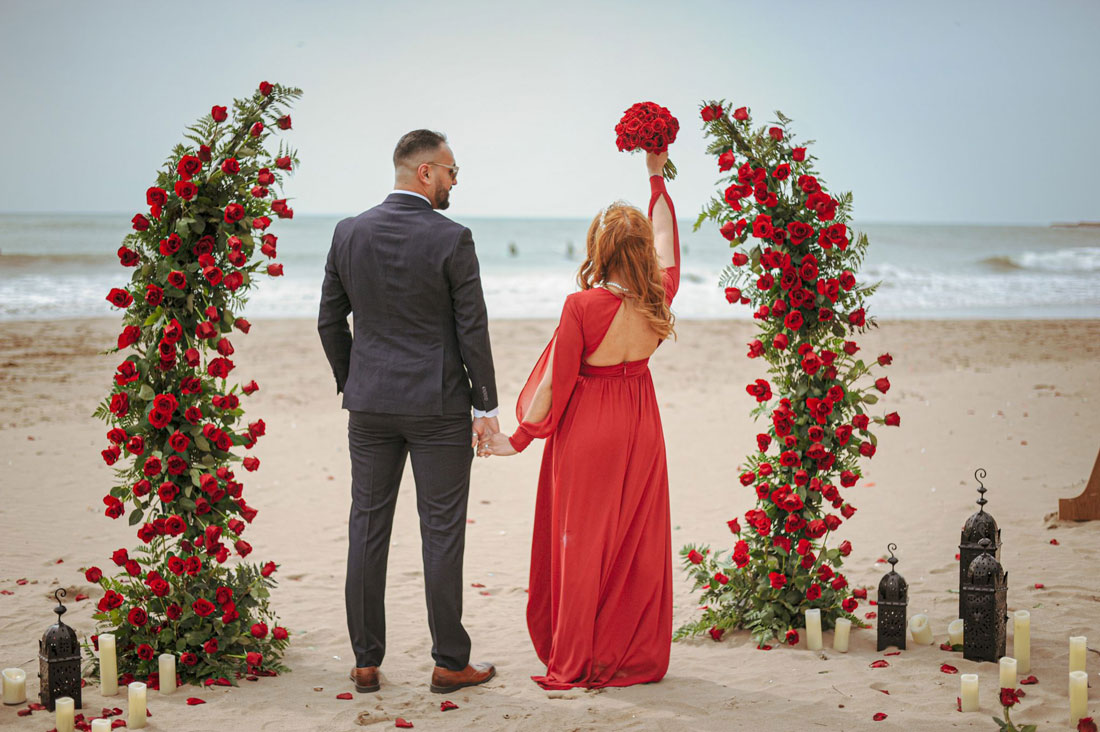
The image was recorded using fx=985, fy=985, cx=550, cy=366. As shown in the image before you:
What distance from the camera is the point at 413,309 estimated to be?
4.02 metres

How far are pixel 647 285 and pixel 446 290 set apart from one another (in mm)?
837

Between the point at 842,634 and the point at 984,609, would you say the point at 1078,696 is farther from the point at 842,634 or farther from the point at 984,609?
the point at 842,634

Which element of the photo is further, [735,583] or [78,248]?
[78,248]

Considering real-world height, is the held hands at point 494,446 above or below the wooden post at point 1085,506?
above

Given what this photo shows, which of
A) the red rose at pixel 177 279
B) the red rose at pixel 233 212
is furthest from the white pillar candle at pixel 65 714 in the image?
the red rose at pixel 233 212

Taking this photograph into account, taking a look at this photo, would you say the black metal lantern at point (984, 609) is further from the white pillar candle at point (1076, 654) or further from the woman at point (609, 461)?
the woman at point (609, 461)

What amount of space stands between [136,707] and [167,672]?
402 millimetres

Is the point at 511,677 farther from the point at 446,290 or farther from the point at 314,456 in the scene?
the point at 314,456

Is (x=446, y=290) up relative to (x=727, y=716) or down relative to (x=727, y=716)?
up

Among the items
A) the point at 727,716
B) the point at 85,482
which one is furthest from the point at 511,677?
the point at 85,482

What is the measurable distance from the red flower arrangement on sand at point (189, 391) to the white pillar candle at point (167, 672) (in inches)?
4.1

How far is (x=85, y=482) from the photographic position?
321 inches

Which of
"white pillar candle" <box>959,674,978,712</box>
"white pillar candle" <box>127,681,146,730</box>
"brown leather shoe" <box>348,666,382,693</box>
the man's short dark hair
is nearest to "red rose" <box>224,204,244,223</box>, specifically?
the man's short dark hair

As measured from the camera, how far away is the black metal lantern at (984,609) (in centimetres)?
431
